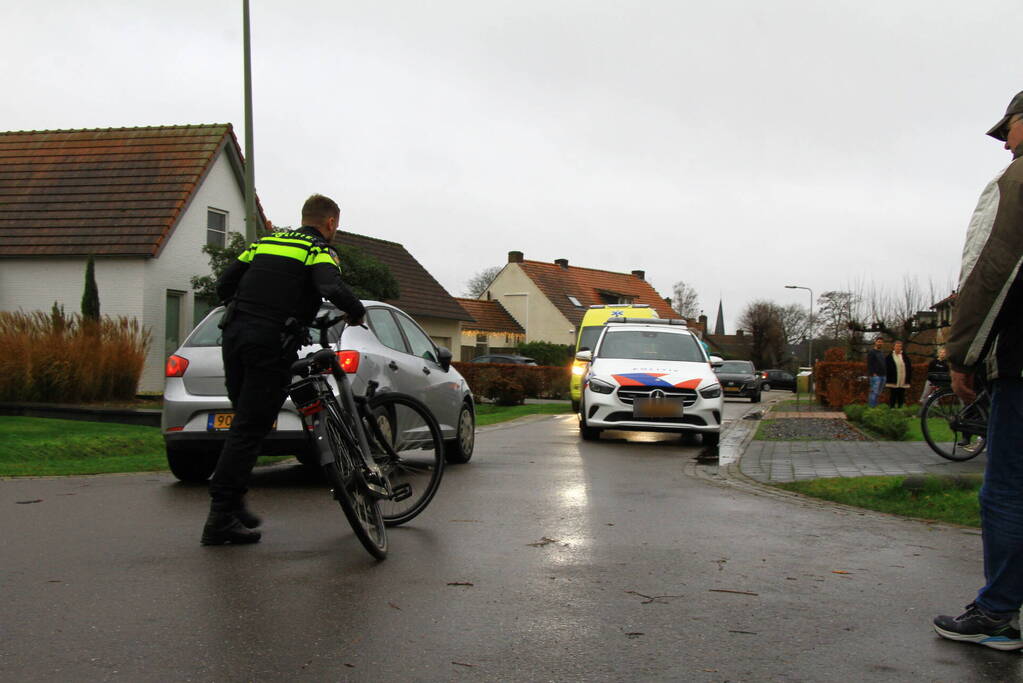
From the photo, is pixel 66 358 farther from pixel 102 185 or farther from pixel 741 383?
pixel 741 383

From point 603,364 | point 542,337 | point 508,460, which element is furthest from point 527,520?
point 542,337

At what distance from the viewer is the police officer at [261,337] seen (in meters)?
5.79

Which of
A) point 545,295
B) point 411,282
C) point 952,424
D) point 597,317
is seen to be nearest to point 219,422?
point 952,424

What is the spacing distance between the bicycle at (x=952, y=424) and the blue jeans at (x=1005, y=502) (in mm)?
6798

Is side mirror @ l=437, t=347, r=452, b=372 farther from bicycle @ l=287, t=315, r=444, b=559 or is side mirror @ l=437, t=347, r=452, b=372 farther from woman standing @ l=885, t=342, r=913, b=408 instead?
woman standing @ l=885, t=342, r=913, b=408

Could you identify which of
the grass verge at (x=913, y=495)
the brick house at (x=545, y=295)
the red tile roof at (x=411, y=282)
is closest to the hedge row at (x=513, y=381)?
the red tile roof at (x=411, y=282)

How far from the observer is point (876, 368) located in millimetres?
22797

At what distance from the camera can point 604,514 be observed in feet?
24.1

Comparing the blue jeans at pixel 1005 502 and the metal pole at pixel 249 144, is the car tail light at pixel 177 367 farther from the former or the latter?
the metal pole at pixel 249 144

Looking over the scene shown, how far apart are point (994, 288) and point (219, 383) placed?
6163 mm

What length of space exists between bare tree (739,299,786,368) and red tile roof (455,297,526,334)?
163 ft

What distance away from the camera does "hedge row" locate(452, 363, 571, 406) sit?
89.9 feet

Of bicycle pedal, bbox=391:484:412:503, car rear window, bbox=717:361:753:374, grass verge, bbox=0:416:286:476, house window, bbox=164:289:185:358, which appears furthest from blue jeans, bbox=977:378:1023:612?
car rear window, bbox=717:361:753:374

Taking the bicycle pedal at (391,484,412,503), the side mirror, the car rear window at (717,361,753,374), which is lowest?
the bicycle pedal at (391,484,412,503)
